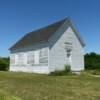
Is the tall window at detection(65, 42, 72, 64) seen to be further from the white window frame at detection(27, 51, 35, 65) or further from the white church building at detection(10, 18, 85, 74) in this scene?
the white window frame at detection(27, 51, 35, 65)

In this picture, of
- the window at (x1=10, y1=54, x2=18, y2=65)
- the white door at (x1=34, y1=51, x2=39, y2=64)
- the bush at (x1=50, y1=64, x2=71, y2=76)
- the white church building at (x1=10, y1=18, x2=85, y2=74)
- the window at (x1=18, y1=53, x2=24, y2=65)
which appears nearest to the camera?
the bush at (x1=50, y1=64, x2=71, y2=76)

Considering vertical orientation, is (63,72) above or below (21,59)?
below

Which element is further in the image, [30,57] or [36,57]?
[30,57]

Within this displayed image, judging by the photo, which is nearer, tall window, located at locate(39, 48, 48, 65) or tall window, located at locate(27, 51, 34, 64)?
tall window, located at locate(39, 48, 48, 65)

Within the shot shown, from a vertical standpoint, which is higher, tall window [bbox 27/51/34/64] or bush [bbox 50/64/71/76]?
tall window [bbox 27/51/34/64]

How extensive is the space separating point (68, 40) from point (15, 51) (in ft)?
37.9

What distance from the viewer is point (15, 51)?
37938 millimetres

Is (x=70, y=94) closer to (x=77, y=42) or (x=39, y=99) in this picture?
(x=39, y=99)

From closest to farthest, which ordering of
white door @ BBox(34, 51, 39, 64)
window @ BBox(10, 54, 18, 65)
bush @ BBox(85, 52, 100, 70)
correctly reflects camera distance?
white door @ BBox(34, 51, 39, 64)
bush @ BBox(85, 52, 100, 70)
window @ BBox(10, 54, 18, 65)

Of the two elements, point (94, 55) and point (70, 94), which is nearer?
point (70, 94)

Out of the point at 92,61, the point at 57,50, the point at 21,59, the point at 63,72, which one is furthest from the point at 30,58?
the point at 92,61

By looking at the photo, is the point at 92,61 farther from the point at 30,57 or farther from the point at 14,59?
the point at 14,59

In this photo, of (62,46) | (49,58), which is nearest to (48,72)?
(49,58)

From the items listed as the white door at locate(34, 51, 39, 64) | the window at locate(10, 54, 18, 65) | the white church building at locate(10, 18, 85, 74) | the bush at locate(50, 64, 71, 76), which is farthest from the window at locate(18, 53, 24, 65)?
the bush at locate(50, 64, 71, 76)
